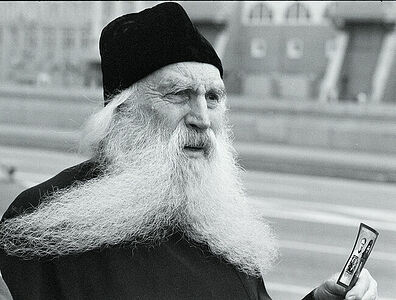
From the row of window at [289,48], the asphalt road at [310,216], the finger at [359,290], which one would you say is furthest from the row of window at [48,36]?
the finger at [359,290]

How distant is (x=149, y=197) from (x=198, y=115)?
0.28 meters

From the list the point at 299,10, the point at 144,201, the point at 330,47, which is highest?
the point at 144,201

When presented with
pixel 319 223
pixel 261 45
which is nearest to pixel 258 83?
pixel 261 45

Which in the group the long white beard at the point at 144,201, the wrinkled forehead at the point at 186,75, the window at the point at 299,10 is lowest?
the window at the point at 299,10

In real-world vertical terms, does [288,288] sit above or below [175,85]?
below

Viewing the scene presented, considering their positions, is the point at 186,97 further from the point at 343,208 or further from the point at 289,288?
the point at 343,208

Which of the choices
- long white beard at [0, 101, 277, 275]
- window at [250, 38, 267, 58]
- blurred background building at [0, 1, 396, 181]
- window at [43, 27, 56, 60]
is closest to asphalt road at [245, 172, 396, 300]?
blurred background building at [0, 1, 396, 181]

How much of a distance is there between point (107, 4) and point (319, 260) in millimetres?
5259

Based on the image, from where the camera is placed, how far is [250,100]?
52.6ft

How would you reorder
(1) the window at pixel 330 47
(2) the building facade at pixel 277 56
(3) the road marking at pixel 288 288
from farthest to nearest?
(1) the window at pixel 330 47, (2) the building facade at pixel 277 56, (3) the road marking at pixel 288 288

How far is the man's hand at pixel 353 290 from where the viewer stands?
2.09 metres

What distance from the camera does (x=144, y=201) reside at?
2.27 metres

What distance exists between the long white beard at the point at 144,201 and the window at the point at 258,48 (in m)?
34.0

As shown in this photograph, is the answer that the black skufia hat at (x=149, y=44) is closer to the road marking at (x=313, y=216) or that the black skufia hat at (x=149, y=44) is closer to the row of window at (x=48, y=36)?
the road marking at (x=313, y=216)
